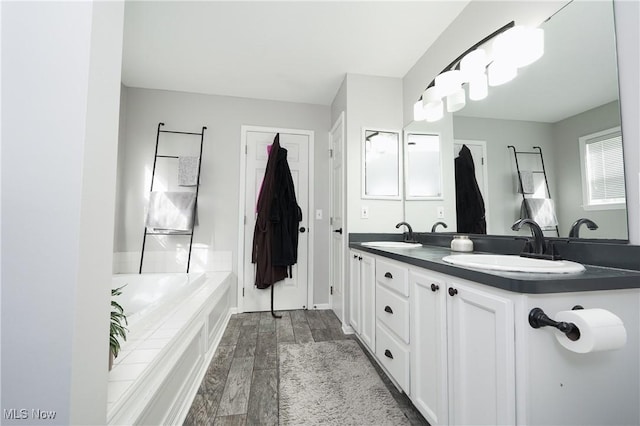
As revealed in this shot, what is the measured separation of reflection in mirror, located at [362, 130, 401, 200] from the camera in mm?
2373

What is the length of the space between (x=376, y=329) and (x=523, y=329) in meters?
1.08

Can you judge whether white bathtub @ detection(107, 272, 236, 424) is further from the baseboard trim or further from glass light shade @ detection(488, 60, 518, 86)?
glass light shade @ detection(488, 60, 518, 86)

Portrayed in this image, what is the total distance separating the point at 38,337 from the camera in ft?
1.74

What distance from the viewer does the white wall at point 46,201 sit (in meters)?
0.53

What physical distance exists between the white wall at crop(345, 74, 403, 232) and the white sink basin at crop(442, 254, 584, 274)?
1208 millimetres

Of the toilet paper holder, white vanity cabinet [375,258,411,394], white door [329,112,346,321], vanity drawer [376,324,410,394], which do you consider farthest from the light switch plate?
the toilet paper holder

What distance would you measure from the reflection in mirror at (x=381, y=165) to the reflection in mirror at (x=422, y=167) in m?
0.10

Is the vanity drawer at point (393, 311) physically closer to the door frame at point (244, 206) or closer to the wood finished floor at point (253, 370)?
the wood finished floor at point (253, 370)

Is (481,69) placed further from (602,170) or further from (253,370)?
(253,370)

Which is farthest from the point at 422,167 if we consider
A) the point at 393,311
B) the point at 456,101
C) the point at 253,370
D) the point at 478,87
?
the point at 253,370

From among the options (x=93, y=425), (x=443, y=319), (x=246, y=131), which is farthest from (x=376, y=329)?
(x=246, y=131)

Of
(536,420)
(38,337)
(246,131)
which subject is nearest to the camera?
(38,337)

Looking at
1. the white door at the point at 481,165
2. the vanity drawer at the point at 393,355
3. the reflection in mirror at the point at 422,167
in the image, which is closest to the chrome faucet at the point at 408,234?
the reflection in mirror at the point at 422,167

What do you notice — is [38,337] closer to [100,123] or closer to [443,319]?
[100,123]
